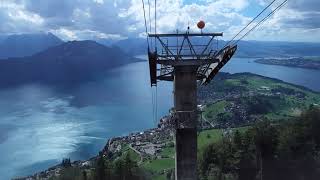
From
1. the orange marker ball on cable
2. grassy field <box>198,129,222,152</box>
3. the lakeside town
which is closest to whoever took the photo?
the orange marker ball on cable

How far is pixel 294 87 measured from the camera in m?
133

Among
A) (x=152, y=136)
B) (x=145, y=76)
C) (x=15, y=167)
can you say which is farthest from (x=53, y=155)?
(x=145, y=76)

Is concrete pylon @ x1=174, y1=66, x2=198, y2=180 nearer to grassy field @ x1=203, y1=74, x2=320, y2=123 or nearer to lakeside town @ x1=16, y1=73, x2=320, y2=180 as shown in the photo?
lakeside town @ x1=16, y1=73, x2=320, y2=180

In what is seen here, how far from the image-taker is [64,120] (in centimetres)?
9494

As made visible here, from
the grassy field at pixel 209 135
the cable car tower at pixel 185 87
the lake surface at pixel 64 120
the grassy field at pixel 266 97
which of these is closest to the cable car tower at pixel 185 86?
the cable car tower at pixel 185 87

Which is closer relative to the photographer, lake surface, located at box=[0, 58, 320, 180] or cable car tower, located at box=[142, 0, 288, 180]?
cable car tower, located at box=[142, 0, 288, 180]

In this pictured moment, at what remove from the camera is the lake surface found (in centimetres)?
7050

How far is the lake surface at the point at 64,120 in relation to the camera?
70.5 metres

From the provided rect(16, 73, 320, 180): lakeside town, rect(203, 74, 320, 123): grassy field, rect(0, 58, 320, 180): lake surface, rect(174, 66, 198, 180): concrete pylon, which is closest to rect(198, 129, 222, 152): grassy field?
rect(16, 73, 320, 180): lakeside town

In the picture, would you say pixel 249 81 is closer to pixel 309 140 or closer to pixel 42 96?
pixel 42 96

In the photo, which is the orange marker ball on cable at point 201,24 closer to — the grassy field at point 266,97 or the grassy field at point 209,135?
the grassy field at point 209,135

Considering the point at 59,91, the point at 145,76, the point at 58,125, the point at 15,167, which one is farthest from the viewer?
the point at 145,76

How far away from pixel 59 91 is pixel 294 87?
253 feet

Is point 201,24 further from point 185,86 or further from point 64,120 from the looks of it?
point 64,120
